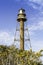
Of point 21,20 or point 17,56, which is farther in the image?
point 21,20

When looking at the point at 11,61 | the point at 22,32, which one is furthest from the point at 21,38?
the point at 11,61

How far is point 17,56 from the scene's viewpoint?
158 feet

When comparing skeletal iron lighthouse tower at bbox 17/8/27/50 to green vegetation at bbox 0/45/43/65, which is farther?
skeletal iron lighthouse tower at bbox 17/8/27/50

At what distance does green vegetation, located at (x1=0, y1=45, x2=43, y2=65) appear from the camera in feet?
156

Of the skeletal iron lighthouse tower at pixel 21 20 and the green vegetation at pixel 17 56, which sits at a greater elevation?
the skeletal iron lighthouse tower at pixel 21 20

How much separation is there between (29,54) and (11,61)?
14.5ft

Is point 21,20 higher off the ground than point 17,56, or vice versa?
point 21,20

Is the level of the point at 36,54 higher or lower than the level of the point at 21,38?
lower

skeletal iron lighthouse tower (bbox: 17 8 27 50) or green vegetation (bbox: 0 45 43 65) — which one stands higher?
skeletal iron lighthouse tower (bbox: 17 8 27 50)

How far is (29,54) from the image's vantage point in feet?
162

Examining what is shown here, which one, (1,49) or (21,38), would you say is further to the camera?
(21,38)

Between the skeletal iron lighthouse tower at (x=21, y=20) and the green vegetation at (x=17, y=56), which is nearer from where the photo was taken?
the green vegetation at (x=17, y=56)

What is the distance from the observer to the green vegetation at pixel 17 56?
47416mm

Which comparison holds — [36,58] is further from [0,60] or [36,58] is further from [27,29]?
[27,29]
